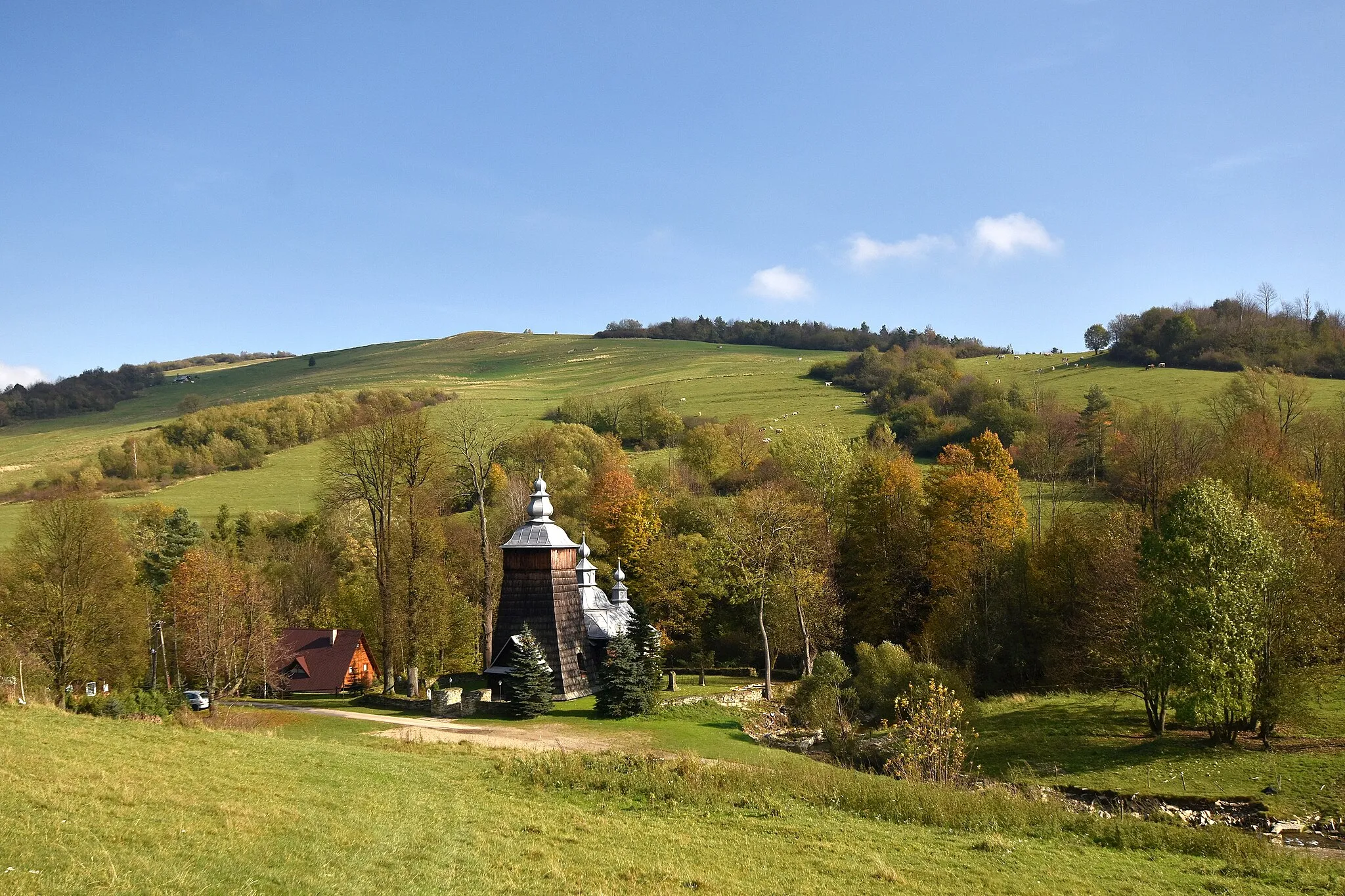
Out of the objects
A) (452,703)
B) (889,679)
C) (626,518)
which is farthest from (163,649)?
(889,679)

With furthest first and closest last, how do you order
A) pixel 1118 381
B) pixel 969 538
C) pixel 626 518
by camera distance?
pixel 1118 381
pixel 626 518
pixel 969 538

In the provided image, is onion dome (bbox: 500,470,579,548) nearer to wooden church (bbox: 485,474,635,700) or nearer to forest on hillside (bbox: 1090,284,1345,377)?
wooden church (bbox: 485,474,635,700)

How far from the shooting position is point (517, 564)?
35.3 metres

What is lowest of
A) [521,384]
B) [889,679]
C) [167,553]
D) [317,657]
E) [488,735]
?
[317,657]

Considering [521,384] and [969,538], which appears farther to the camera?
[521,384]

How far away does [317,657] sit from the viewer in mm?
45625

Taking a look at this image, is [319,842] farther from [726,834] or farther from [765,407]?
[765,407]

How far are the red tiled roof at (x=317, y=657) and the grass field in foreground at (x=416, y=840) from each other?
27.0 meters

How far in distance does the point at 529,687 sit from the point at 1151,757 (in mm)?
20004

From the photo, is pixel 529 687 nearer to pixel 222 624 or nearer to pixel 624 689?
pixel 624 689

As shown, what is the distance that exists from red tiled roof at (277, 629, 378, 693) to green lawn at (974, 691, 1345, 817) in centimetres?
3166

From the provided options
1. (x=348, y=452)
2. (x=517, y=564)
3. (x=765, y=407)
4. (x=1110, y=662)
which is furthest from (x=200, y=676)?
(x=765, y=407)

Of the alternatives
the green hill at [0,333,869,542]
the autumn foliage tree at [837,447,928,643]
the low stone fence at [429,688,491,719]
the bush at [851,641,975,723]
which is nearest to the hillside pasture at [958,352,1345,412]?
the green hill at [0,333,869,542]

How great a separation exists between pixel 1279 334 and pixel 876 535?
51150 mm
